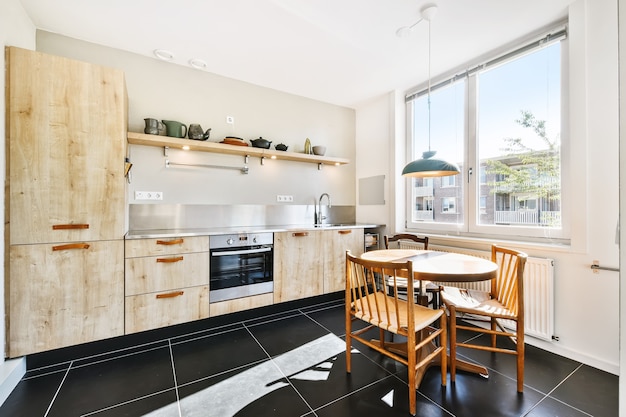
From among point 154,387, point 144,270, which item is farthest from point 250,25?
point 154,387

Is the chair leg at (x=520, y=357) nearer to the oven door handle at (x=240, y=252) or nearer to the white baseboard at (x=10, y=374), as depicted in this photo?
the oven door handle at (x=240, y=252)

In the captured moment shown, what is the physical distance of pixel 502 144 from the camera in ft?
8.79

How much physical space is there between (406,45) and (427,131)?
117 centimetres

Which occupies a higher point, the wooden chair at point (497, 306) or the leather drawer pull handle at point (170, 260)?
the leather drawer pull handle at point (170, 260)

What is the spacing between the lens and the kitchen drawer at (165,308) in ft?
7.30

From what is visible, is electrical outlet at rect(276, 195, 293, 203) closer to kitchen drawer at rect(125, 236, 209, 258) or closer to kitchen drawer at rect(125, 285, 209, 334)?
kitchen drawer at rect(125, 236, 209, 258)

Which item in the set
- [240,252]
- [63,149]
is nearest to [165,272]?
[240,252]

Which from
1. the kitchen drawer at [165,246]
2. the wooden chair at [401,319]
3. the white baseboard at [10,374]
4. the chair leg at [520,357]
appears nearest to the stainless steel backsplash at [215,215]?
Result: the kitchen drawer at [165,246]

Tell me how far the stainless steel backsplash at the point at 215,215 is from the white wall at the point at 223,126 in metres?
0.09

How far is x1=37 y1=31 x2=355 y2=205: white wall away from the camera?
2.80 m

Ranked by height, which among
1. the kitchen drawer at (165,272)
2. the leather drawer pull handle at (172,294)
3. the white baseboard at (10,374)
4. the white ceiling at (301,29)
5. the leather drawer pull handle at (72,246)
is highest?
the white ceiling at (301,29)

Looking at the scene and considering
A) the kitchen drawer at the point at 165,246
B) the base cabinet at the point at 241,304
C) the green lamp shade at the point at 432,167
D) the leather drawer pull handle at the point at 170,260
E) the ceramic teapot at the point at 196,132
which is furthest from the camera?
the ceramic teapot at the point at 196,132

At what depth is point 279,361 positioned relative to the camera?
2.09m

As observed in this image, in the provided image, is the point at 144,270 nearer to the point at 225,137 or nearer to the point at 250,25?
the point at 225,137
